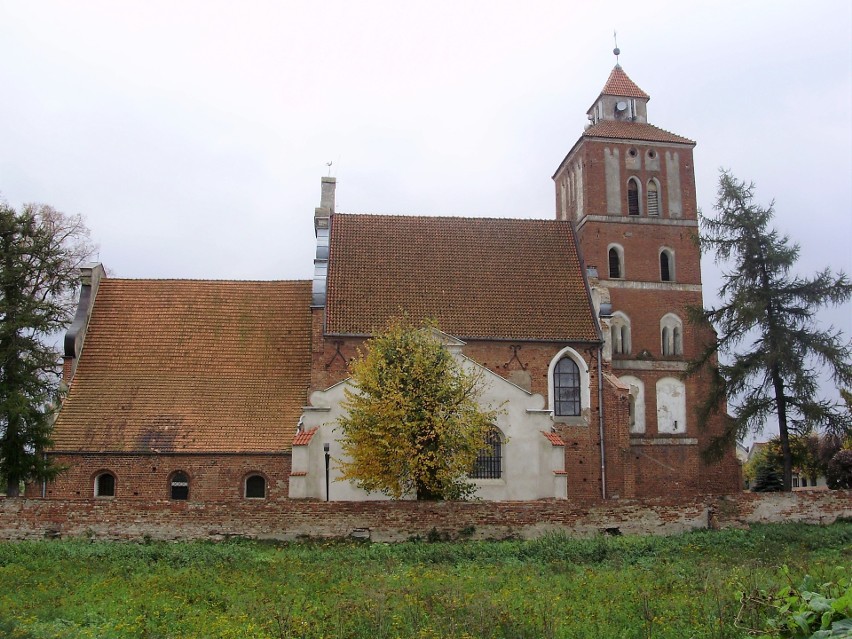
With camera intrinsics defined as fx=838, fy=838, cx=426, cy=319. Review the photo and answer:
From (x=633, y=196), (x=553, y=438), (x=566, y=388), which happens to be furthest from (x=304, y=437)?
(x=633, y=196)

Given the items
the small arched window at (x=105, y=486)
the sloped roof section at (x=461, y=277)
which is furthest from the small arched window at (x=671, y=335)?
the small arched window at (x=105, y=486)

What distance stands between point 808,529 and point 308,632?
678 inches

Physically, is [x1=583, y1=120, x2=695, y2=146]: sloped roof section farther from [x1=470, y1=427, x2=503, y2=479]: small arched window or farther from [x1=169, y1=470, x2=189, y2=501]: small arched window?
[x1=169, y1=470, x2=189, y2=501]: small arched window

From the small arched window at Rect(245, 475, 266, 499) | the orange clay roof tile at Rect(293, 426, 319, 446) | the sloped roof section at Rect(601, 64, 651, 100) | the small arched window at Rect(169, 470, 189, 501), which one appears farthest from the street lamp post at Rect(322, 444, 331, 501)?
the sloped roof section at Rect(601, 64, 651, 100)

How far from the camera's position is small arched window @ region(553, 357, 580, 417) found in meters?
30.3

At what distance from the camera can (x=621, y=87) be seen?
38250 mm

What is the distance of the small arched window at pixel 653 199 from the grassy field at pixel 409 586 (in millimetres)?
16094

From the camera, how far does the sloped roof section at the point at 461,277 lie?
30.6m

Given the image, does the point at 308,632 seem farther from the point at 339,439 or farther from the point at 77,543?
the point at 339,439

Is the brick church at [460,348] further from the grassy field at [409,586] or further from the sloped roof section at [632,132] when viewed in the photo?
the grassy field at [409,586]

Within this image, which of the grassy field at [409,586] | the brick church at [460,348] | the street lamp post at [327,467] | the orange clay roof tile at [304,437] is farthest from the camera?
the brick church at [460,348]

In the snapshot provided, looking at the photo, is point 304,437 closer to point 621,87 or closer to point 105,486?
point 105,486

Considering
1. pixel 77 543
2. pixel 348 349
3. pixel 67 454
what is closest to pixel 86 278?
pixel 67 454

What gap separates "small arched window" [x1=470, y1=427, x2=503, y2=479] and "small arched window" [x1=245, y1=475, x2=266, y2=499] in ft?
22.5
